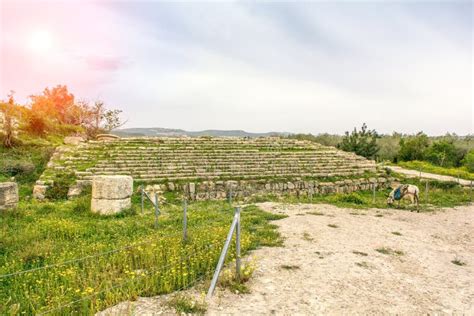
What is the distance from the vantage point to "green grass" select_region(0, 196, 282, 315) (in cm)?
520

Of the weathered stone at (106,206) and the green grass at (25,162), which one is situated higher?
the green grass at (25,162)

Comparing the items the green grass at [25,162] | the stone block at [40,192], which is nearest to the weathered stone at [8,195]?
the stone block at [40,192]

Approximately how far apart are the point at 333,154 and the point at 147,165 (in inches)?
567

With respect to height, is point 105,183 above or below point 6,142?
below

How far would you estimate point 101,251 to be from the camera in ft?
24.0

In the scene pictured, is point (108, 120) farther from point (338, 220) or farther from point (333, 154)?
point (338, 220)

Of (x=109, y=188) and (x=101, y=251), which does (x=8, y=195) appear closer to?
(x=109, y=188)

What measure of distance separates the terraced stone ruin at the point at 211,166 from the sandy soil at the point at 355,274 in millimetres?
7293

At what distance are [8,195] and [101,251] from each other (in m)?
6.10

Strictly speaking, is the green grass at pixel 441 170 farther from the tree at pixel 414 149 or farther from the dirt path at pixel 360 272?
the dirt path at pixel 360 272

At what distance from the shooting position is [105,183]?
11914 mm

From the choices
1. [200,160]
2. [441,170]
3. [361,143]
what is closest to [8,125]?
[200,160]

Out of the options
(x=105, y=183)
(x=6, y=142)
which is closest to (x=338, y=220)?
(x=105, y=183)

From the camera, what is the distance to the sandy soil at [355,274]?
529cm
